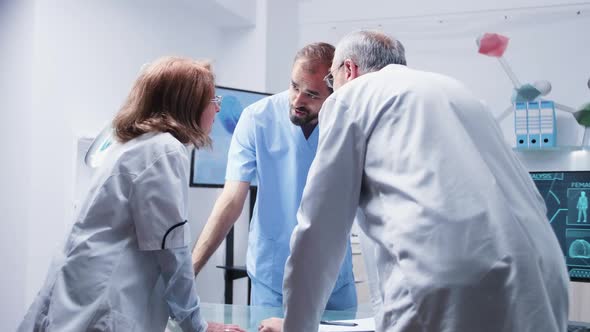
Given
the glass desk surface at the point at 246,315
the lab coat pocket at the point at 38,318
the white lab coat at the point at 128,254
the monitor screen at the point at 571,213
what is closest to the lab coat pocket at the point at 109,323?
the white lab coat at the point at 128,254

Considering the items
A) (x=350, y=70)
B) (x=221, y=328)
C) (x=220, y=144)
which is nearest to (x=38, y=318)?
(x=221, y=328)

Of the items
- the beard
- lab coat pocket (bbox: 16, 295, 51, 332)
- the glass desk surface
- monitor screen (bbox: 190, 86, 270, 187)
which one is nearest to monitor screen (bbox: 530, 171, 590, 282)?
the glass desk surface

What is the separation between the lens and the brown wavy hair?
57.6 inches

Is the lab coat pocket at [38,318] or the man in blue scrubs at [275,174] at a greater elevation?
the man in blue scrubs at [275,174]

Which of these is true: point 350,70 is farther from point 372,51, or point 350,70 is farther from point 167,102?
point 167,102

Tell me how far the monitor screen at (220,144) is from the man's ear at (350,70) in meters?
2.26

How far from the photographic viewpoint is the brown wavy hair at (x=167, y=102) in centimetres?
146

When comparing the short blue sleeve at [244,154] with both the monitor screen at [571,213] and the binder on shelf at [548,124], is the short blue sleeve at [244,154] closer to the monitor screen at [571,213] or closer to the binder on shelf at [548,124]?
the monitor screen at [571,213]

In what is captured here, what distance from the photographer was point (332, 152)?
1077 millimetres

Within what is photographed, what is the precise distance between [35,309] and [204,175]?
2250 mm

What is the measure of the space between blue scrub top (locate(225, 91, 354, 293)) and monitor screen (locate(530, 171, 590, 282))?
0.66m

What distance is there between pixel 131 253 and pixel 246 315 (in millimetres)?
511

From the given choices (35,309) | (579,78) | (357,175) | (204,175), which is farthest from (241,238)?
(357,175)

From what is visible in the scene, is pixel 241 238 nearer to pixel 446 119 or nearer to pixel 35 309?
pixel 35 309
